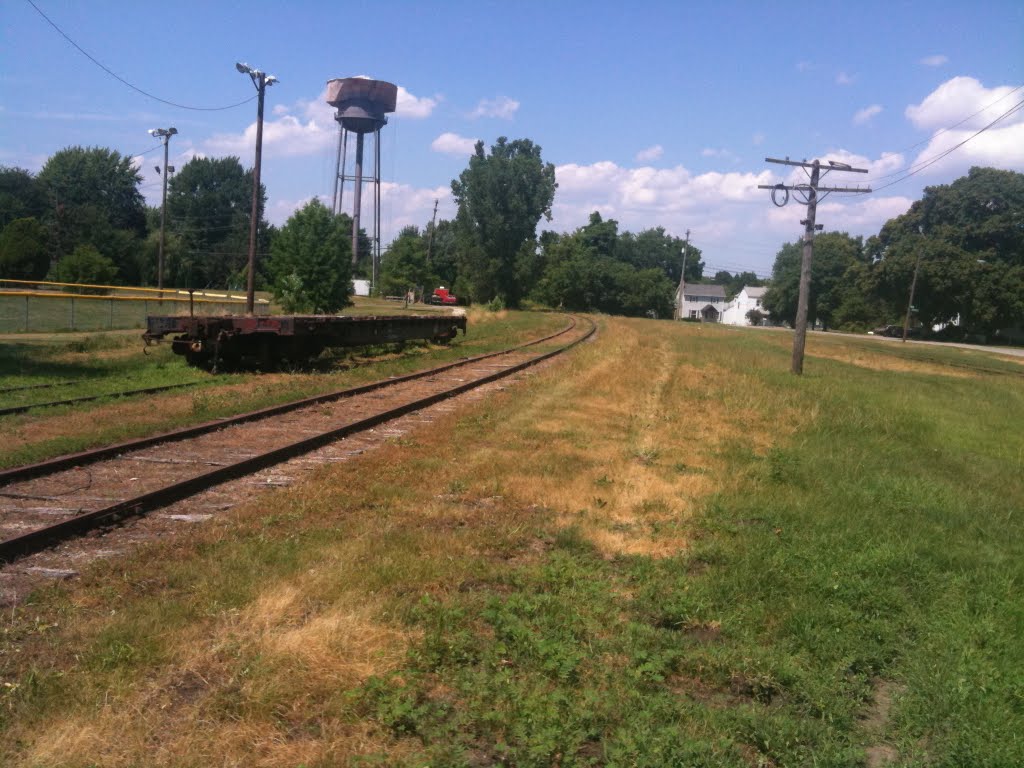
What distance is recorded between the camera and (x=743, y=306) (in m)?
134

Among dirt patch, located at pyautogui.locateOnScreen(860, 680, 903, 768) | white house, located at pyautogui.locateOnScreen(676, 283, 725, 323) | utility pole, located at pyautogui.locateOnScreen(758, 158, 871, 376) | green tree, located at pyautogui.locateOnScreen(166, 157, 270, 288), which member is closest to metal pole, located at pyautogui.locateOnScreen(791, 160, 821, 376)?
utility pole, located at pyautogui.locateOnScreen(758, 158, 871, 376)

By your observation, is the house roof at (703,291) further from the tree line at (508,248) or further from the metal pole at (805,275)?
the metal pole at (805,275)

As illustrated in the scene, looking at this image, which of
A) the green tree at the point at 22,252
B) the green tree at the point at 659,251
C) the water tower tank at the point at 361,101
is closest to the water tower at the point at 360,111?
the water tower tank at the point at 361,101

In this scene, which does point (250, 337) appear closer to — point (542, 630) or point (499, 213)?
point (542, 630)

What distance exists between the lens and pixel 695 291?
146250 mm

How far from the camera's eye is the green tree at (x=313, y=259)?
39.3 metres

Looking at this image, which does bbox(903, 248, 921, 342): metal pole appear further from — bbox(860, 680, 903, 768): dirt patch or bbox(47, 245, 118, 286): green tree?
bbox(860, 680, 903, 768): dirt patch

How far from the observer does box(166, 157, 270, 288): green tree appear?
93125 mm

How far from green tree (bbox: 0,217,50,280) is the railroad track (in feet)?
169

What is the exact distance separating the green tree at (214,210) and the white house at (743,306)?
236ft

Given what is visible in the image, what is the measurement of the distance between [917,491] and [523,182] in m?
77.9

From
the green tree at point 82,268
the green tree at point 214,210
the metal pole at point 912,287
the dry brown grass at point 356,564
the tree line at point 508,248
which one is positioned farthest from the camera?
the green tree at point 214,210

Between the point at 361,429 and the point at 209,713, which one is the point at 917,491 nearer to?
the point at 361,429

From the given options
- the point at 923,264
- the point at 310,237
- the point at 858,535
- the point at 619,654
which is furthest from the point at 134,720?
the point at 923,264
